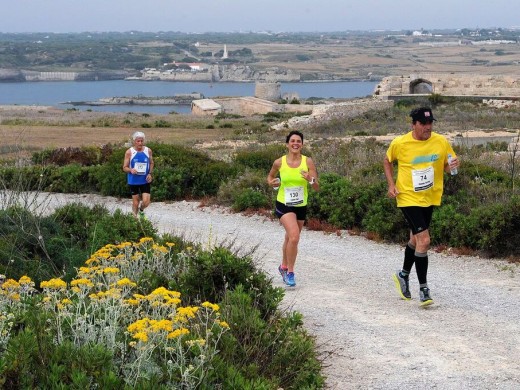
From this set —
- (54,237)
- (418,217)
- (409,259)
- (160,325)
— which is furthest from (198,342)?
(54,237)

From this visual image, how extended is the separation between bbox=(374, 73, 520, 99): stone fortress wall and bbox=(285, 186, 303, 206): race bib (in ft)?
120

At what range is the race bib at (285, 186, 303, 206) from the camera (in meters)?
8.73

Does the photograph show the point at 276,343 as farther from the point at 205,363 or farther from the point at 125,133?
the point at 125,133

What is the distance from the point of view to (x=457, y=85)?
4550 centimetres

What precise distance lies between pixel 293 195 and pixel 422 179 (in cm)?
144

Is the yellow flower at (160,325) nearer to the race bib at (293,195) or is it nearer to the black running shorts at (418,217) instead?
the black running shorts at (418,217)

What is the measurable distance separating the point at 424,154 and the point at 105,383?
4117 mm

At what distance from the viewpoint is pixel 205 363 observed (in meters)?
5.24

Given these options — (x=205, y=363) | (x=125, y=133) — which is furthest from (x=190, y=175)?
(x=125, y=133)

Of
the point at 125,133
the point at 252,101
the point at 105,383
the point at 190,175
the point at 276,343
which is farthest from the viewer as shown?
the point at 252,101

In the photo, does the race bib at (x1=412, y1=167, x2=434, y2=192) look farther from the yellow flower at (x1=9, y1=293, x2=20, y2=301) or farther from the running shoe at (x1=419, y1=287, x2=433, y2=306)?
the yellow flower at (x1=9, y1=293, x2=20, y2=301)

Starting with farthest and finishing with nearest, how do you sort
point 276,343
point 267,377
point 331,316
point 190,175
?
1. point 190,175
2. point 331,316
3. point 276,343
4. point 267,377

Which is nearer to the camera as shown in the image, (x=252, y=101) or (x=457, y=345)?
(x=457, y=345)

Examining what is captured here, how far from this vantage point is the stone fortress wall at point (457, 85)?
44.0m
